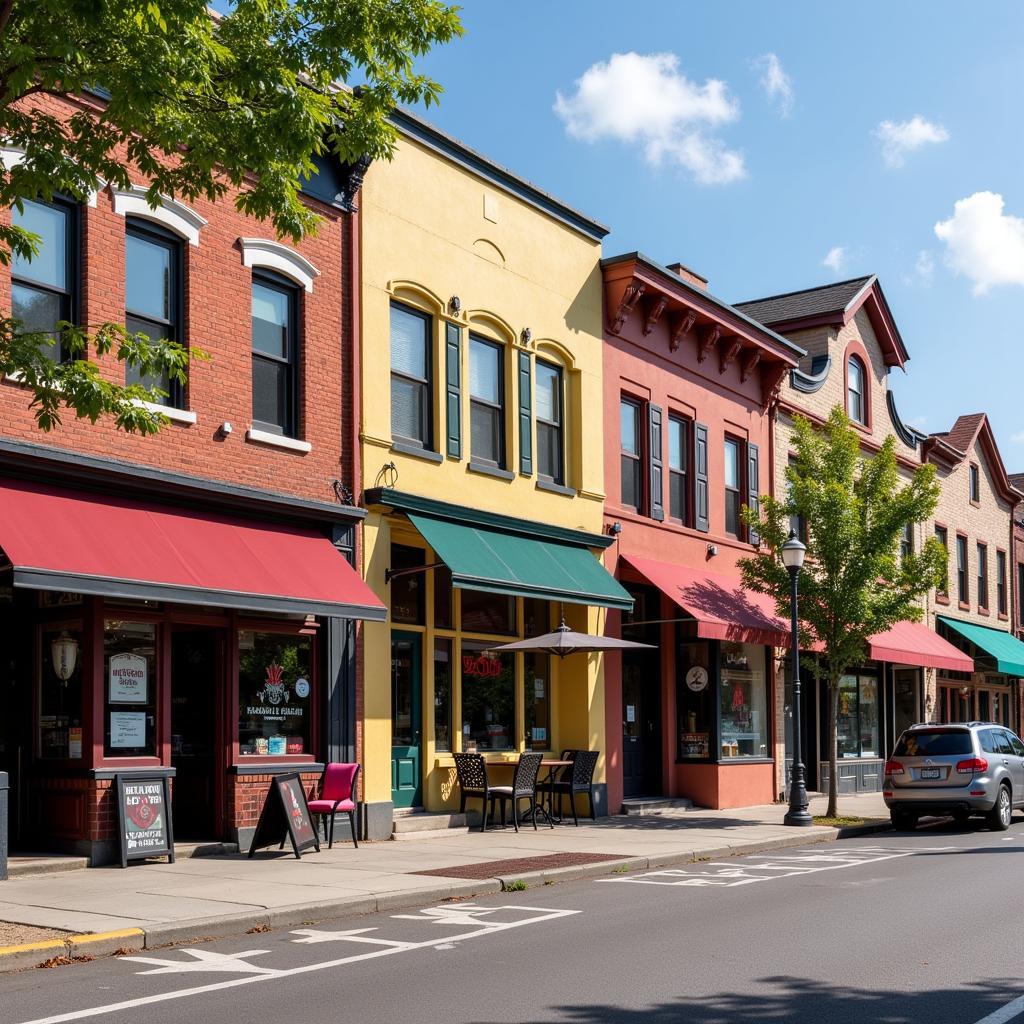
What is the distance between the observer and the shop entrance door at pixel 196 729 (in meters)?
15.3

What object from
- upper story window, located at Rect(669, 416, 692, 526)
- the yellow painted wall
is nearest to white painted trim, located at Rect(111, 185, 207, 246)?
the yellow painted wall

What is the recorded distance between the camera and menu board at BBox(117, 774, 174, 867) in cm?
1357

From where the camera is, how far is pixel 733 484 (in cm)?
2602

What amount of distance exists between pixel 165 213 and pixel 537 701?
923 centimetres

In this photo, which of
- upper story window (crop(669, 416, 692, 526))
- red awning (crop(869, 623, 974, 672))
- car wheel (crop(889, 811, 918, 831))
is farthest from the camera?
red awning (crop(869, 623, 974, 672))

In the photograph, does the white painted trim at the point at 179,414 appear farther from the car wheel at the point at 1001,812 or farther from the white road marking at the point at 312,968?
the car wheel at the point at 1001,812

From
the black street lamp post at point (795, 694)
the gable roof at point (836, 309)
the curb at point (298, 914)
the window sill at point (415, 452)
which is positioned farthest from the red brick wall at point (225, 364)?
the gable roof at point (836, 309)

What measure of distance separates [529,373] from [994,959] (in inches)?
508

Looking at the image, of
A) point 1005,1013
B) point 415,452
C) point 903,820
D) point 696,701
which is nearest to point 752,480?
point 696,701

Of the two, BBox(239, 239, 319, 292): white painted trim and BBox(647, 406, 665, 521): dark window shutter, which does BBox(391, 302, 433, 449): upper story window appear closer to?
BBox(239, 239, 319, 292): white painted trim

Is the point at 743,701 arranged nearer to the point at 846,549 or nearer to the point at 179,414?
the point at 846,549

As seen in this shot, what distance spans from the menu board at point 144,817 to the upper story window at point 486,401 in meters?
7.06

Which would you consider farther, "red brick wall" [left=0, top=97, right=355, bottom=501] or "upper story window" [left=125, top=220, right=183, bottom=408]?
"upper story window" [left=125, top=220, right=183, bottom=408]

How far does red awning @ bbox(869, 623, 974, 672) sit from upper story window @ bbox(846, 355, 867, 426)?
4717 mm
